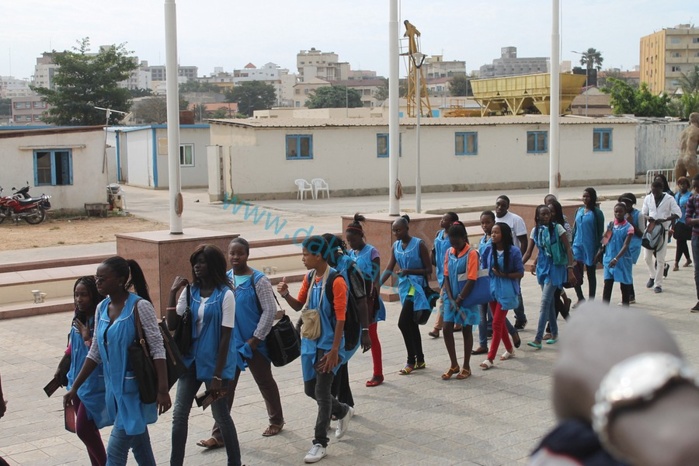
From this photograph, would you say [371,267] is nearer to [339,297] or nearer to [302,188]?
[339,297]

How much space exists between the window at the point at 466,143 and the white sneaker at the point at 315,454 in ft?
101

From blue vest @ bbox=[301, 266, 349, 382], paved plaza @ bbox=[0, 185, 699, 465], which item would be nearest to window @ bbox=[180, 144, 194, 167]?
paved plaza @ bbox=[0, 185, 699, 465]

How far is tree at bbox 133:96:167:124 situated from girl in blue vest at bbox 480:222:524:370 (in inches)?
2972

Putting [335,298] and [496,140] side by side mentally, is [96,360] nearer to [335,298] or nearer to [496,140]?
[335,298]

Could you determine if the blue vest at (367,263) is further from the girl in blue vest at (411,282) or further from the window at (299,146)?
the window at (299,146)

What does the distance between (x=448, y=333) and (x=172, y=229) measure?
437 cm

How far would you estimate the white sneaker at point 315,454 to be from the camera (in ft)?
21.1

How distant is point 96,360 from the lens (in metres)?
5.54

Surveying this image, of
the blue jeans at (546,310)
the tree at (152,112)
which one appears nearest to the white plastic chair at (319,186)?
the blue jeans at (546,310)

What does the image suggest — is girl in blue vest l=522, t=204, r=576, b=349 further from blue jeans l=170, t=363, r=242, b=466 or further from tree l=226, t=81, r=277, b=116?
tree l=226, t=81, r=277, b=116

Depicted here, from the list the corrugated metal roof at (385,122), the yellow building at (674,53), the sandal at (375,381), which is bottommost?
the sandal at (375,381)

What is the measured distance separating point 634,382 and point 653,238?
1243cm

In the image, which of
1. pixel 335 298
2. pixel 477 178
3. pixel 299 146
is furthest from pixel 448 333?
pixel 477 178

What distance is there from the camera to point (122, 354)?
5285 millimetres
